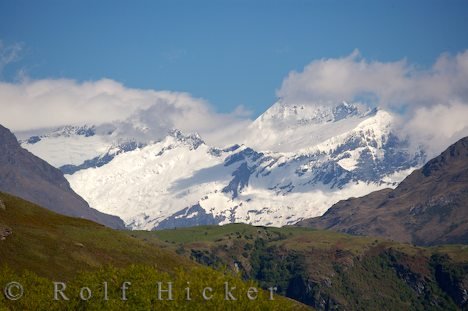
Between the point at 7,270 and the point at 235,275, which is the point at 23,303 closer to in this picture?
the point at 7,270

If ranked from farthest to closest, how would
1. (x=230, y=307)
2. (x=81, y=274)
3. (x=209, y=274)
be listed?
(x=81, y=274) → (x=209, y=274) → (x=230, y=307)

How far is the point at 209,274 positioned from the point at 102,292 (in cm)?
1713

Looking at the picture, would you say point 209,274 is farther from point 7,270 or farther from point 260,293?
point 7,270

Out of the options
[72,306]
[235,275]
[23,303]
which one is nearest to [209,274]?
[235,275]

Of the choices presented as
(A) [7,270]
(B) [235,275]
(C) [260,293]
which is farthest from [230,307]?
(A) [7,270]

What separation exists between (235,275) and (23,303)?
1376 inches

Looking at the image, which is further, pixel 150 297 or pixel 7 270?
pixel 7 270

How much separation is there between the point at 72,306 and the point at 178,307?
61.9 feet

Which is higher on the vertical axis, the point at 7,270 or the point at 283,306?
the point at 7,270

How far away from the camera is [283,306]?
501 ft

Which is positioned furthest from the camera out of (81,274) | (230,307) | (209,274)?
(81,274)

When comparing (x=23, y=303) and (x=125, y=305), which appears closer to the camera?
(x=125, y=305)

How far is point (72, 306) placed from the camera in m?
155

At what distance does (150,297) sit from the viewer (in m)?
152
